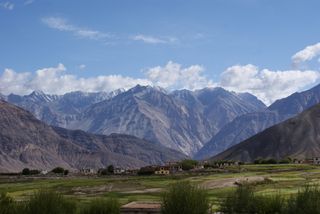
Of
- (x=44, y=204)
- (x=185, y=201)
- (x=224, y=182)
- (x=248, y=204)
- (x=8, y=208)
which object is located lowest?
(x=248, y=204)

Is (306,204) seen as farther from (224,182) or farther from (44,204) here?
(224,182)

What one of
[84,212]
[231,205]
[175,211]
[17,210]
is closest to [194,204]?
[175,211]

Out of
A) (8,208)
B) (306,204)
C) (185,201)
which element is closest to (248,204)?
(185,201)

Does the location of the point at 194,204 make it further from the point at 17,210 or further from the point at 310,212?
the point at 17,210

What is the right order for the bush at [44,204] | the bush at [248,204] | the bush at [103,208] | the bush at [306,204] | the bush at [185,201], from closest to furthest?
the bush at [306,204], the bush at [44,204], the bush at [185,201], the bush at [103,208], the bush at [248,204]

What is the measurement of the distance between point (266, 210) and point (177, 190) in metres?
13.9

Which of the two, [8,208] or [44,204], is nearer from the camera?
[44,204]

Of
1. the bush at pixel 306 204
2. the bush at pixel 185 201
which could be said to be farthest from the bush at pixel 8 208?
the bush at pixel 306 204

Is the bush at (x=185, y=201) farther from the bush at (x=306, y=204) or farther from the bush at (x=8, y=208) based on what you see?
the bush at (x=8, y=208)

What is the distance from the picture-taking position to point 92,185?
6639 inches

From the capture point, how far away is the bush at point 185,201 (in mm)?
65688

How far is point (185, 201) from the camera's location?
6588 cm

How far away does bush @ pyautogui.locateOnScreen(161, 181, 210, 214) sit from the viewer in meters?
65.7

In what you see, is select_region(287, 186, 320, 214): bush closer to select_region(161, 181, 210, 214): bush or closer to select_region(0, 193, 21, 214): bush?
select_region(161, 181, 210, 214): bush
